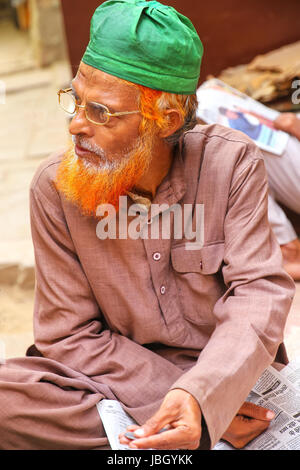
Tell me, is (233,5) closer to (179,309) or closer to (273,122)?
(273,122)

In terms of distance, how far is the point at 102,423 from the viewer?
7.43ft

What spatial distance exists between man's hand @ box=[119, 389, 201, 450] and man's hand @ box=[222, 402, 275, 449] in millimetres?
405

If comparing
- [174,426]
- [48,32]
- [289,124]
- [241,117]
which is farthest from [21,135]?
[174,426]

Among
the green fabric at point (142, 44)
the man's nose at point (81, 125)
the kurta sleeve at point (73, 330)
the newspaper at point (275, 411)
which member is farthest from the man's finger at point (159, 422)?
the green fabric at point (142, 44)

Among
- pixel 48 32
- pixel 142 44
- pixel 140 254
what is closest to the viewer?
pixel 142 44

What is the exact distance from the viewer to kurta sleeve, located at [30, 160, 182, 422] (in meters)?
2.34

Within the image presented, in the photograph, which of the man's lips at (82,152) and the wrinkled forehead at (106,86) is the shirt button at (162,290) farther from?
the wrinkled forehead at (106,86)

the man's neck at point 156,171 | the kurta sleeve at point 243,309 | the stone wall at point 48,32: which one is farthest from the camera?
the stone wall at point 48,32

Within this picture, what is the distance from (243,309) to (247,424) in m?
0.43

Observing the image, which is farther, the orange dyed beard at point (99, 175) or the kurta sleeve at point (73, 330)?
the kurta sleeve at point (73, 330)

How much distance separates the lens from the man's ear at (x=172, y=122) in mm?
2229

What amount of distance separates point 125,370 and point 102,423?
7.4 inches

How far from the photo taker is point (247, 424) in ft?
7.54

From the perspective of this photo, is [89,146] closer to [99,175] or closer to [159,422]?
[99,175]
